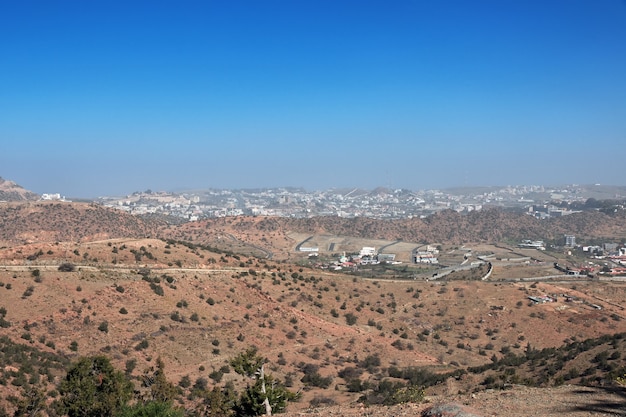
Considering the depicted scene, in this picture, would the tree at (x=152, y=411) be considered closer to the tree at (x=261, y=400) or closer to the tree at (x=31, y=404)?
the tree at (x=261, y=400)

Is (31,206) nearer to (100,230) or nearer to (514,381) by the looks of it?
(100,230)

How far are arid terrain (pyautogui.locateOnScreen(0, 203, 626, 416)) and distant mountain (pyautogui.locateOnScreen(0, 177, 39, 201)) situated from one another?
115 meters

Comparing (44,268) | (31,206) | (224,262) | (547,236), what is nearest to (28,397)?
(44,268)

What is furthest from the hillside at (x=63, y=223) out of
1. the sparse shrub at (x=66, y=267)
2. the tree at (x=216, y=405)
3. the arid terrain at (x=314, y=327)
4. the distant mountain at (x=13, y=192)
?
the tree at (x=216, y=405)

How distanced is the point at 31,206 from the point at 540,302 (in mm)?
84727

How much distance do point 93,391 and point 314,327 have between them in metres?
20.1

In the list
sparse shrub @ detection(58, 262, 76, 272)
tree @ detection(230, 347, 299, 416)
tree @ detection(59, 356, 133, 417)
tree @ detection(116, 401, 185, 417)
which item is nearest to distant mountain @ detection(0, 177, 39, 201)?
sparse shrub @ detection(58, 262, 76, 272)

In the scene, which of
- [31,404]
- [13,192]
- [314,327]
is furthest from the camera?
[13,192]

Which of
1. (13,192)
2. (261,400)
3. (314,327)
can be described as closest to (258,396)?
(261,400)

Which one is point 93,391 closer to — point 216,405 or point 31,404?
point 31,404

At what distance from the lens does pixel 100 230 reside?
281 feet

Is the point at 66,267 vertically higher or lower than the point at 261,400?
higher

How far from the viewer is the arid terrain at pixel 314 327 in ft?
64.2

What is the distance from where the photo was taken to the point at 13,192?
14912 centimetres
